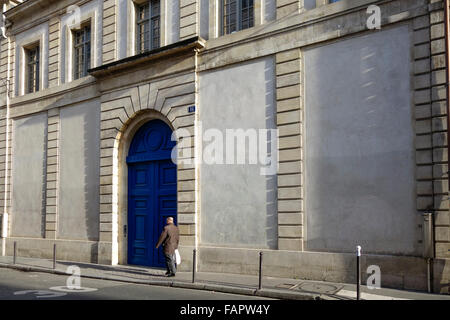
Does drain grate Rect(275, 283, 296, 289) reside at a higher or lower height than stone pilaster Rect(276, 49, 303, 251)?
lower

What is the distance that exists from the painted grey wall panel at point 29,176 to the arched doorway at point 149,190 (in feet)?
15.5

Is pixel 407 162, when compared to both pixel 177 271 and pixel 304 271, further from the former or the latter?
pixel 177 271

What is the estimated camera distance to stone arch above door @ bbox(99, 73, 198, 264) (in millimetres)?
13766

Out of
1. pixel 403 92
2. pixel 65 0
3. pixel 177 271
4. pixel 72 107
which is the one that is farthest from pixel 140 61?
pixel 403 92

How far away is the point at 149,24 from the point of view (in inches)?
616

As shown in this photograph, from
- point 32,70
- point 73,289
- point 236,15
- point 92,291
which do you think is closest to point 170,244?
point 92,291

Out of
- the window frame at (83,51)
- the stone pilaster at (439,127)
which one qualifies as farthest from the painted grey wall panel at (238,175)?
the window frame at (83,51)

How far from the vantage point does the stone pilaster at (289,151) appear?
11656mm

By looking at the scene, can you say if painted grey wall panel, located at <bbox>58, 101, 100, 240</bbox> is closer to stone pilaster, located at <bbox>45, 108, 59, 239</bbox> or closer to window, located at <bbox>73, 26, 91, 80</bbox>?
stone pilaster, located at <bbox>45, 108, 59, 239</bbox>

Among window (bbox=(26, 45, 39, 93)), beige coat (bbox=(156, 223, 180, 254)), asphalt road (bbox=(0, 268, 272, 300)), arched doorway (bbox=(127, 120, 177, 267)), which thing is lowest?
asphalt road (bbox=(0, 268, 272, 300))

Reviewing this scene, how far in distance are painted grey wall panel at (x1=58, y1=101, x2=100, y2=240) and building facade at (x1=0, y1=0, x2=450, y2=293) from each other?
0.21 feet

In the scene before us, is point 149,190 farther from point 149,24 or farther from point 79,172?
point 149,24

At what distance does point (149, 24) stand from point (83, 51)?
11.5 feet

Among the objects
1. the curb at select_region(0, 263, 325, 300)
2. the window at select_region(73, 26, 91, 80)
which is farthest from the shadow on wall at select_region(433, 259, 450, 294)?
the window at select_region(73, 26, 91, 80)
